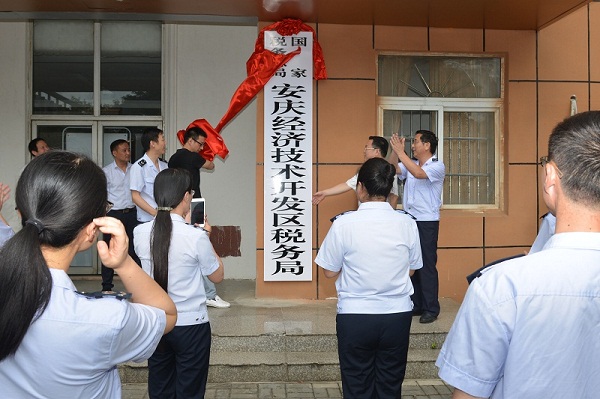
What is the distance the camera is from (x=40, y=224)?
1625 mm

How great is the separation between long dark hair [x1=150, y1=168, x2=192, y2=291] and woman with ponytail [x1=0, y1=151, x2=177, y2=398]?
52.9 inches

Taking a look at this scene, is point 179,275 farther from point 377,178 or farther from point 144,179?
point 144,179

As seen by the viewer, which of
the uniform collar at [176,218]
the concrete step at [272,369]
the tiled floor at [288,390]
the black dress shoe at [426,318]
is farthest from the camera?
the black dress shoe at [426,318]

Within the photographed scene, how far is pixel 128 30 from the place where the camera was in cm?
Answer: 761

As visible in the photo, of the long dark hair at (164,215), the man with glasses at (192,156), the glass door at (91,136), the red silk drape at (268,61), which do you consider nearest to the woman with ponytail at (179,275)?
the long dark hair at (164,215)

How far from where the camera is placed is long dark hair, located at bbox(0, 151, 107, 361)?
1.55 m

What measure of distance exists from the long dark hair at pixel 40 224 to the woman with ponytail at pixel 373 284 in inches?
69.6

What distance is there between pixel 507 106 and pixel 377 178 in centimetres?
371

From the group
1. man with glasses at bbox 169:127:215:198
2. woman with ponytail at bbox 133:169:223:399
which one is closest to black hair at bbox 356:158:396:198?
woman with ponytail at bbox 133:169:223:399

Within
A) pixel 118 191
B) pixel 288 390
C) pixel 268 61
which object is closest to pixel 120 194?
pixel 118 191

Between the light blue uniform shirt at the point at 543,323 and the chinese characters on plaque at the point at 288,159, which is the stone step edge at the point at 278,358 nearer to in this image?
the chinese characters on plaque at the point at 288,159

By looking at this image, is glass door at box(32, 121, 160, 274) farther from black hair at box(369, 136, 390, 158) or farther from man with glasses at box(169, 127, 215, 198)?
black hair at box(369, 136, 390, 158)

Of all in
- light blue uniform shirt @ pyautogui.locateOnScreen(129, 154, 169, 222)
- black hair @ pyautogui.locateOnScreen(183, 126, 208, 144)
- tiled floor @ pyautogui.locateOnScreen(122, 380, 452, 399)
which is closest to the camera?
tiled floor @ pyautogui.locateOnScreen(122, 380, 452, 399)

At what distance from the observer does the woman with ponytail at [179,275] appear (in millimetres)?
3162
